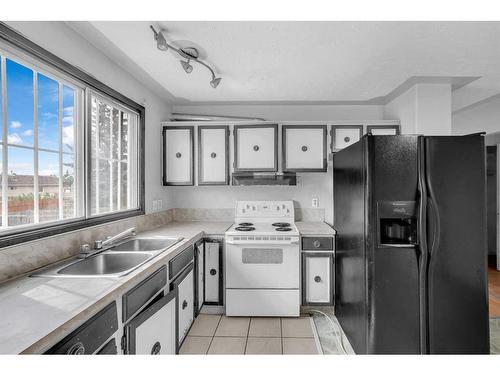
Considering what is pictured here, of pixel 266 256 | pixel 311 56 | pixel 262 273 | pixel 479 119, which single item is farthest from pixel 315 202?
pixel 479 119

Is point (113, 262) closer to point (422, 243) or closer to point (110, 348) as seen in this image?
point (110, 348)

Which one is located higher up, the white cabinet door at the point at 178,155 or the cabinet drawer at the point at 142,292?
the white cabinet door at the point at 178,155

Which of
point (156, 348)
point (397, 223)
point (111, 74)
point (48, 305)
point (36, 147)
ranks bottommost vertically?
point (156, 348)

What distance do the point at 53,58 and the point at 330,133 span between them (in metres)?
2.56

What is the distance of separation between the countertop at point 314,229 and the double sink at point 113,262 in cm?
127

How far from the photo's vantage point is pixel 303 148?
292 cm

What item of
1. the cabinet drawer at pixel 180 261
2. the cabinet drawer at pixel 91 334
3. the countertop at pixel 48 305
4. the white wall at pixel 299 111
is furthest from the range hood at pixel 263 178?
the cabinet drawer at pixel 91 334

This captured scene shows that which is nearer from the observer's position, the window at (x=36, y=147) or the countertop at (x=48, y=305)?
the countertop at (x=48, y=305)

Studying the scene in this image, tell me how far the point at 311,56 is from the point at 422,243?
5.17 feet

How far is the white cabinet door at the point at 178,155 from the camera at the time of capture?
2984 mm

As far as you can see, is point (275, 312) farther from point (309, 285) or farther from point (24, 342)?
point (24, 342)

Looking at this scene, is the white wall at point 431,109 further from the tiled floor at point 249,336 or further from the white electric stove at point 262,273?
the tiled floor at point 249,336

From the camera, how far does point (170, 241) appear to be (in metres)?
2.19

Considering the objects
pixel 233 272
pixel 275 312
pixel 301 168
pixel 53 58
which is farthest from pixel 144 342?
pixel 301 168
